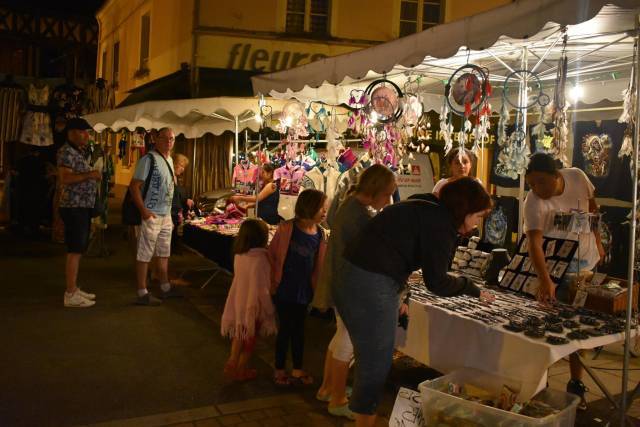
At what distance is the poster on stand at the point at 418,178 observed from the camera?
10070 mm

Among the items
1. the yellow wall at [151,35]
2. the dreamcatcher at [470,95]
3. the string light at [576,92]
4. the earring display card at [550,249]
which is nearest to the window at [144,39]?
the yellow wall at [151,35]

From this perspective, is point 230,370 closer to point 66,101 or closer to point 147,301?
point 147,301

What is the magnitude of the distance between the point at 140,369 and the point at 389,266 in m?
2.63

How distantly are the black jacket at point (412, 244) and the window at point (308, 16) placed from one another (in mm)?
11996

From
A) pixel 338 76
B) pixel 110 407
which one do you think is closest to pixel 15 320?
pixel 110 407

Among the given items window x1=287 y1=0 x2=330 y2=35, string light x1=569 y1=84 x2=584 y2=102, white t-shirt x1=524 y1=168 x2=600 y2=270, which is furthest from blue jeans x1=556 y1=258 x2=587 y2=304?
window x1=287 y1=0 x2=330 y2=35

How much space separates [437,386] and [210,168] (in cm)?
1093

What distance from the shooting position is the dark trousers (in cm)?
442

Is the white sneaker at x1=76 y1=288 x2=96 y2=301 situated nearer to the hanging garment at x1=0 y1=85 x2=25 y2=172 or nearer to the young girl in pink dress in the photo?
the young girl in pink dress

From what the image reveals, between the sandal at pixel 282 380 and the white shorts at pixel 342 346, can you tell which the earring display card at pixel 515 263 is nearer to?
the white shorts at pixel 342 346

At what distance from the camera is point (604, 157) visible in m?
7.75

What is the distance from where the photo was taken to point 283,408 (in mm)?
4129

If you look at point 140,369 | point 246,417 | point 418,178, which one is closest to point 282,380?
point 246,417

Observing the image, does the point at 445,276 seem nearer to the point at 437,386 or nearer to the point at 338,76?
the point at 437,386
